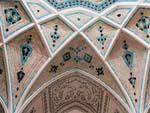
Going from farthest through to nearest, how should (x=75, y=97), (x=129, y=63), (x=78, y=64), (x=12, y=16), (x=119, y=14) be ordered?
(x=75, y=97) → (x=78, y=64) → (x=129, y=63) → (x=119, y=14) → (x=12, y=16)

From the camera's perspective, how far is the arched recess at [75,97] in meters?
10.2

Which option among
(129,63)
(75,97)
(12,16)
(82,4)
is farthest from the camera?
(75,97)

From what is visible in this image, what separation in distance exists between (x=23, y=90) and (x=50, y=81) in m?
0.88

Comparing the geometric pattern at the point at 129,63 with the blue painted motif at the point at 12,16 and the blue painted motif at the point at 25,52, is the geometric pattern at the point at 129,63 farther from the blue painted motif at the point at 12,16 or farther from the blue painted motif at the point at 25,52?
the blue painted motif at the point at 12,16

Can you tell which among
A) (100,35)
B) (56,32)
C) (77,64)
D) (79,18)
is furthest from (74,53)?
(79,18)

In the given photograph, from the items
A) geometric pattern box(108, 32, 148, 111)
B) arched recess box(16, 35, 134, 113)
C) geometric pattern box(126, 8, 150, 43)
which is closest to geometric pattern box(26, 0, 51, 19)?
arched recess box(16, 35, 134, 113)

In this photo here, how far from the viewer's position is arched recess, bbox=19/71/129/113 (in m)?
10.2

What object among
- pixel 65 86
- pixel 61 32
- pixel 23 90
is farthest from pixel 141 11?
pixel 23 90

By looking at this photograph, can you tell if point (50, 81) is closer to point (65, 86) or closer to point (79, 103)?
point (65, 86)

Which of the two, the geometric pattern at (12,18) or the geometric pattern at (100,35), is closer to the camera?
the geometric pattern at (12,18)

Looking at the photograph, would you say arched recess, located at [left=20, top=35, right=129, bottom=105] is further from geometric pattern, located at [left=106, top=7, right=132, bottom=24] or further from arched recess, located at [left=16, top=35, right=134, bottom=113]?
geometric pattern, located at [left=106, top=7, right=132, bottom=24]

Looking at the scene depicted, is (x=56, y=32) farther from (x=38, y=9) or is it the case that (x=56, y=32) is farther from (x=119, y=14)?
(x=119, y=14)

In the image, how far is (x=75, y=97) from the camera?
10.6 meters

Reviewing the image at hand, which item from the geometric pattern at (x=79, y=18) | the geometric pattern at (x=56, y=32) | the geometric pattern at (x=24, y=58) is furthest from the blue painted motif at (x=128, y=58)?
the geometric pattern at (x=24, y=58)
